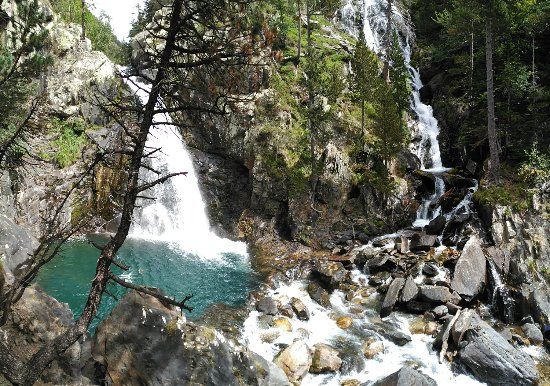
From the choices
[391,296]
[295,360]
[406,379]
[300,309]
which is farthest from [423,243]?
[295,360]

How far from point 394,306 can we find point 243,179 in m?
16.3

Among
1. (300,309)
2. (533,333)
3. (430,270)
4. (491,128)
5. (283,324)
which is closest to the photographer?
(533,333)

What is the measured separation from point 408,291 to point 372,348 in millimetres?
4079

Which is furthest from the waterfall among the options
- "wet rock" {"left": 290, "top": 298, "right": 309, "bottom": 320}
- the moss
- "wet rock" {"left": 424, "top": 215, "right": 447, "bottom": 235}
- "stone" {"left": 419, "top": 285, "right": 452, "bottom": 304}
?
the moss

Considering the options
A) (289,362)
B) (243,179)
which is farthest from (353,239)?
(289,362)

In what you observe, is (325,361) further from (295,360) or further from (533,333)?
(533,333)

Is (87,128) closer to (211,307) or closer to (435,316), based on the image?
(211,307)

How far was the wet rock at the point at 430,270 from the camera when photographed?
17000mm

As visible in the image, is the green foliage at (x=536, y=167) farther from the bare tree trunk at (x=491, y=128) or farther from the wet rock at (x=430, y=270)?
the wet rock at (x=430, y=270)

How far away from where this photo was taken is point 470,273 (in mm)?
15922

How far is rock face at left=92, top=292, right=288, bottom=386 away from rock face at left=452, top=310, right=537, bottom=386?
25.7ft

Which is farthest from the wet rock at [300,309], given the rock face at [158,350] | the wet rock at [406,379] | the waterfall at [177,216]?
the waterfall at [177,216]

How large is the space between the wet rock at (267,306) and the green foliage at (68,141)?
1907 cm

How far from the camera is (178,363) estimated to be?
267 inches
